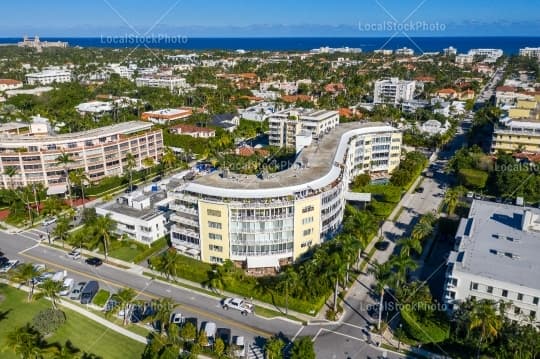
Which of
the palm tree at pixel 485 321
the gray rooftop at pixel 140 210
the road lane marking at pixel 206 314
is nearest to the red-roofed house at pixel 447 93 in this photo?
the gray rooftop at pixel 140 210

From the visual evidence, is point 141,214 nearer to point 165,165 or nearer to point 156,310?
Answer: point 156,310

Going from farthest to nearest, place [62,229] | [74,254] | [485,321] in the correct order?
[62,229]
[74,254]
[485,321]

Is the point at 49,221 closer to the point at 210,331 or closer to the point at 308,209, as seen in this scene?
the point at 210,331

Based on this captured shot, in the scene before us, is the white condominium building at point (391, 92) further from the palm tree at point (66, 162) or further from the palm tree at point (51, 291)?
the palm tree at point (51, 291)

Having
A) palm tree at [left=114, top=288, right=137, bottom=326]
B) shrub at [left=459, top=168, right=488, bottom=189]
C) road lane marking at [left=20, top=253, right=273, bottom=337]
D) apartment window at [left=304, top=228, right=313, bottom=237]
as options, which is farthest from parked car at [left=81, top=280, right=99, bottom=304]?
shrub at [left=459, top=168, right=488, bottom=189]

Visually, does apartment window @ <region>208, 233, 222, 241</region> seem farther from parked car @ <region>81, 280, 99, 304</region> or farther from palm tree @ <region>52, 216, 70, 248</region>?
palm tree @ <region>52, 216, 70, 248</region>

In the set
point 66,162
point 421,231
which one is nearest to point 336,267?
point 421,231
